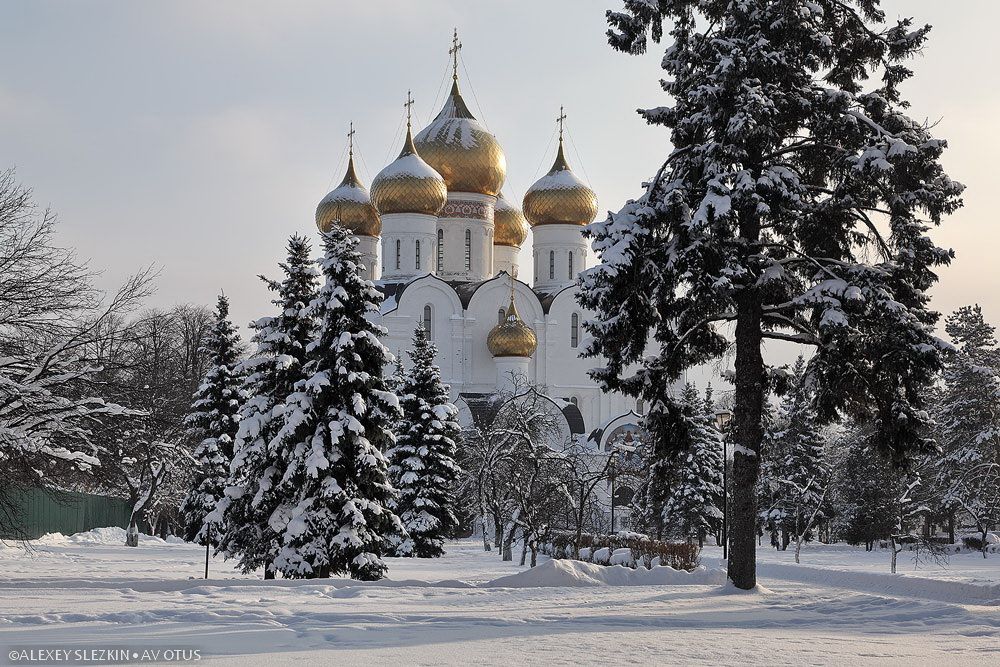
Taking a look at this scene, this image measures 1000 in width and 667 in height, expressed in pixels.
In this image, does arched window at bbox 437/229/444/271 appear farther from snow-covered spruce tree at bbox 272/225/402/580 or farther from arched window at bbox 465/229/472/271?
snow-covered spruce tree at bbox 272/225/402/580

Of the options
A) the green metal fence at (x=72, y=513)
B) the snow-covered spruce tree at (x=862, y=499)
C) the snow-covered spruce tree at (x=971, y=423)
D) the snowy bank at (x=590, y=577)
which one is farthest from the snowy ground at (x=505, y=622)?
the snow-covered spruce tree at (x=862, y=499)

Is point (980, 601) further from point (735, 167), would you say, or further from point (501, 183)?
point (501, 183)

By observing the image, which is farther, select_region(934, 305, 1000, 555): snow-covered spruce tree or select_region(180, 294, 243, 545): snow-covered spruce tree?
select_region(934, 305, 1000, 555): snow-covered spruce tree

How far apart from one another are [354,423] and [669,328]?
254 inches

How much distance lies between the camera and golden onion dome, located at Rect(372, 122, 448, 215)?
5172 centimetres

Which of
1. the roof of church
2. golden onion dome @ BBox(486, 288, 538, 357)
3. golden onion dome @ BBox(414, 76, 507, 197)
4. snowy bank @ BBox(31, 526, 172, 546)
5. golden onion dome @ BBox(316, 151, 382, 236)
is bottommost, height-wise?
snowy bank @ BBox(31, 526, 172, 546)

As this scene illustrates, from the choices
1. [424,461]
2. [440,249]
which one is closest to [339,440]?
[424,461]

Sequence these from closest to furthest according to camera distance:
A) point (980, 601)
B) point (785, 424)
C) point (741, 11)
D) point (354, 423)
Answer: point (741, 11)
point (980, 601)
point (354, 423)
point (785, 424)

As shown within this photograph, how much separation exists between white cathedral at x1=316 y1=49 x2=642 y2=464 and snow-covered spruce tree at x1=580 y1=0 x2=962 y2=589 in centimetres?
3477

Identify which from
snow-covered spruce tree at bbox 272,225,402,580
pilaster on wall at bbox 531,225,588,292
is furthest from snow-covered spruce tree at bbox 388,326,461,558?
pilaster on wall at bbox 531,225,588,292

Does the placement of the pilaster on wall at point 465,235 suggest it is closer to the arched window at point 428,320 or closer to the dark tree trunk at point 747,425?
the arched window at point 428,320

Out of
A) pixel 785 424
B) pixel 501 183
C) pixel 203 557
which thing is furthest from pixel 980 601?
pixel 501 183

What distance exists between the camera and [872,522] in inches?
1865

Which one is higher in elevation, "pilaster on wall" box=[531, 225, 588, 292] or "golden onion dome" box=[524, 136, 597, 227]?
"golden onion dome" box=[524, 136, 597, 227]
